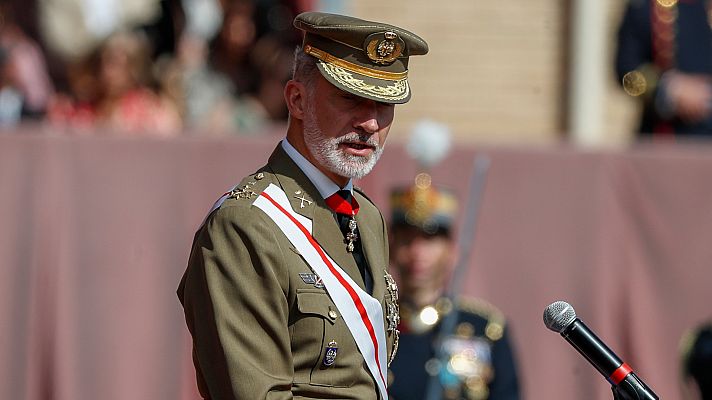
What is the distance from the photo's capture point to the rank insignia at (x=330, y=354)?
3254 mm

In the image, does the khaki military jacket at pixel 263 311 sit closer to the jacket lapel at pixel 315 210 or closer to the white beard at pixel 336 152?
the jacket lapel at pixel 315 210

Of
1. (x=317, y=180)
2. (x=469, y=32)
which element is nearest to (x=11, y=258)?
(x=317, y=180)

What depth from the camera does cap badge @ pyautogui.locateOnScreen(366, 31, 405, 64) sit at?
3326 millimetres

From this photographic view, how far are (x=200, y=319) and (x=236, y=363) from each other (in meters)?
0.14

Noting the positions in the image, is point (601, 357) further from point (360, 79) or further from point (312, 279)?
point (360, 79)

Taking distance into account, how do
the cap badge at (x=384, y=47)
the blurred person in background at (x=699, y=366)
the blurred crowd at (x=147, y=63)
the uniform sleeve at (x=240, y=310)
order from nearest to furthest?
the uniform sleeve at (x=240, y=310) < the cap badge at (x=384, y=47) < the blurred person in background at (x=699, y=366) < the blurred crowd at (x=147, y=63)

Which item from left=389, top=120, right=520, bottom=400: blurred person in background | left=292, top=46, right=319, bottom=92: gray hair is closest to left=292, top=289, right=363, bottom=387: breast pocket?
left=292, top=46, right=319, bottom=92: gray hair

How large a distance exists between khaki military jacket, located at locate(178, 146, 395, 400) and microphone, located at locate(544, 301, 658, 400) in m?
0.52

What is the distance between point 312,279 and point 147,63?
4.04 m

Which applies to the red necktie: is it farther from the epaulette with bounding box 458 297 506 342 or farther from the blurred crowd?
the blurred crowd

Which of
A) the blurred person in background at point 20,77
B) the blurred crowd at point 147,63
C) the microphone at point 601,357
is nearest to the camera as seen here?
the microphone at point 601,357

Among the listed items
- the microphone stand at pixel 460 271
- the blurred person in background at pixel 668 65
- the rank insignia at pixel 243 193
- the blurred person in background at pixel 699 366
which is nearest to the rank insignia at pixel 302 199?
the rank insignia at pixel 243 193

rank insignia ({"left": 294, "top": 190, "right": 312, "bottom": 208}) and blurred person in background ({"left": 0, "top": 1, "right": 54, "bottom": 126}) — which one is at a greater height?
blurred person in background ({"left": 0, "top": 1, "right": 54, "bottom": 126})

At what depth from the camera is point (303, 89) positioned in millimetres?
3361
